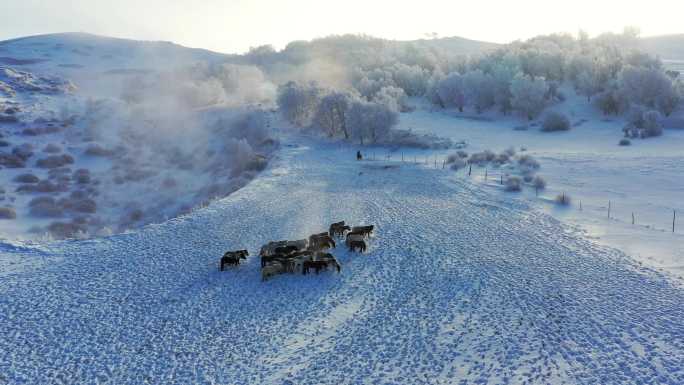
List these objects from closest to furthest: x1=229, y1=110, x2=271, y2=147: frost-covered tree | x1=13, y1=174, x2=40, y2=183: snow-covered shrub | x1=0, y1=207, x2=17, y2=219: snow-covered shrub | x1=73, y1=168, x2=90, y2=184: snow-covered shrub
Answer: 1. x1=0, y1=207, x2=17, y2=219: snow-covered shrub
2. x1=13, y1=174, x2=40, y2=183: snow-covered shrub
3. x1=73, y1=168, x2=90, y2=184: snow-covered shrub
4. x1=229, y1=110, x2=271, y2=147: frost-covered tree

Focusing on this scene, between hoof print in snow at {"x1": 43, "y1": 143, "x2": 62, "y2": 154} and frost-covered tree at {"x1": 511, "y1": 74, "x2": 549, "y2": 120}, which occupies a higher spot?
frost-covered tree at {"x1": 511, "y1": 74, "x2": 549, "y2": 120}

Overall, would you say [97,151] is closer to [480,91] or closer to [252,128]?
[252,128]

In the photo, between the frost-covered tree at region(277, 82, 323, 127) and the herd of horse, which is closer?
the herd of horse

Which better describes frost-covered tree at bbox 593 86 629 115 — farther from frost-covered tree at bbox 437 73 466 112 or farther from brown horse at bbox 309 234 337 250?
brown horse at bbox 309 234 337 250

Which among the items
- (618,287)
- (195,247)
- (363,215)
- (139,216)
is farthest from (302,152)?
(618,287)

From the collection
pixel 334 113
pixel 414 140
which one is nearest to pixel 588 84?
pixel 414 140

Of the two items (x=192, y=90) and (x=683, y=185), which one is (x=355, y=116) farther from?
(x=192, y=90)

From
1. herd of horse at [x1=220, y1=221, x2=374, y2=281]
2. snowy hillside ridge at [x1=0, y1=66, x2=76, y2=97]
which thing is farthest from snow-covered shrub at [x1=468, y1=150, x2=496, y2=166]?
snowy hillside ridge at [x1=0, y1=66, x2=76, y2=97]
